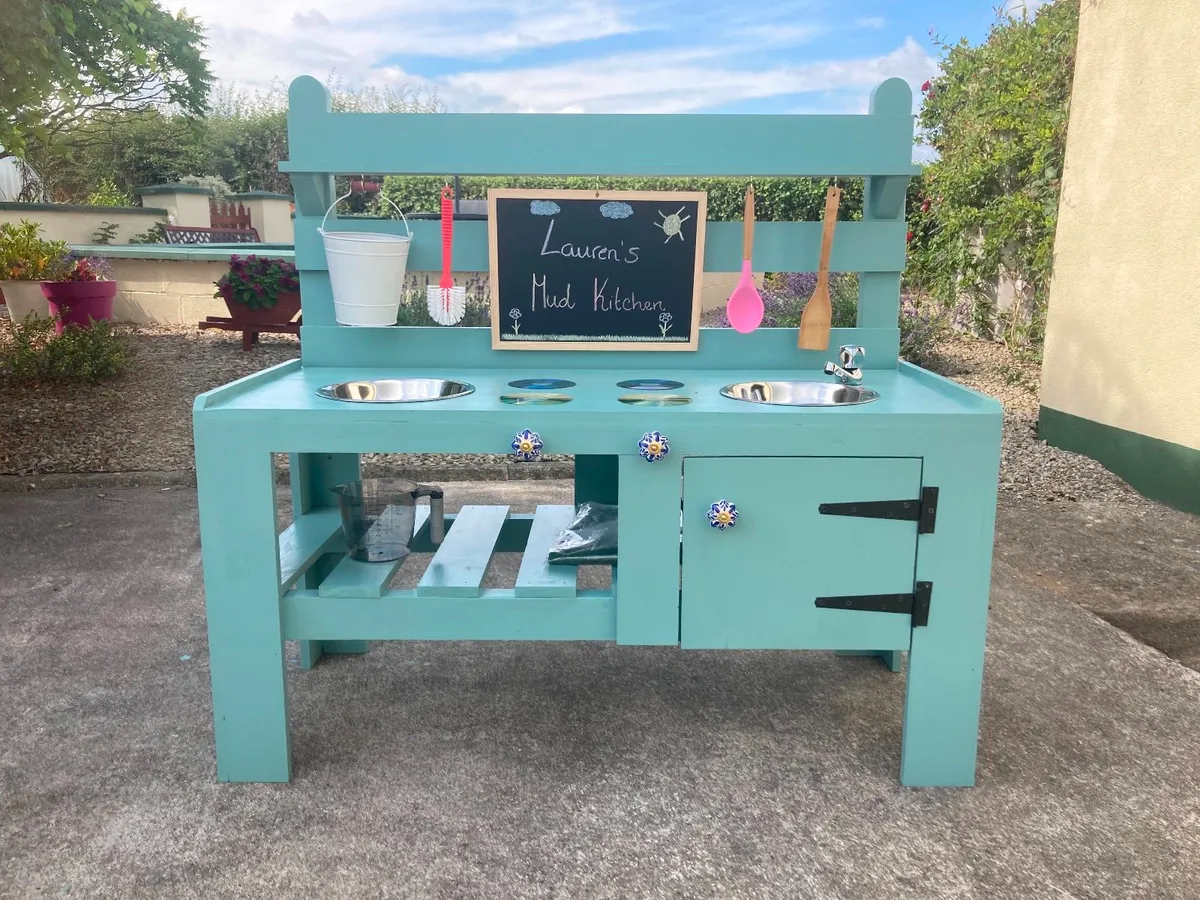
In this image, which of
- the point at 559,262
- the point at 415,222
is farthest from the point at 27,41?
the point at 559,262

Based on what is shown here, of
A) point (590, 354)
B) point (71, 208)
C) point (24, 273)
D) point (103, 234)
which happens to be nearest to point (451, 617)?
point (590, 354)

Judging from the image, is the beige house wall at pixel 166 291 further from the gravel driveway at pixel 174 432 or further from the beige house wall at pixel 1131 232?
the beige house wall at pixel 1131 232

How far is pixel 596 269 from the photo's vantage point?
2.46 metres

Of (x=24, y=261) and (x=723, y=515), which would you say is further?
(x=24, y=261)

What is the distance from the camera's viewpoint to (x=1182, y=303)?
4.21 m

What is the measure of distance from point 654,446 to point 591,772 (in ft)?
2.63

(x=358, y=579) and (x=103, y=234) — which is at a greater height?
(x=103, y=234)

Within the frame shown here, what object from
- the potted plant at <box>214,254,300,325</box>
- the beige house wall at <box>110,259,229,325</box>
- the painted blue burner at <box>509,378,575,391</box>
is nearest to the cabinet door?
the painted blue burner at <box>509,378,575,391</box>

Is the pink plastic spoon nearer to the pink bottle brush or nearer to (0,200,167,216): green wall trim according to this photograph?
the pink bottle brush

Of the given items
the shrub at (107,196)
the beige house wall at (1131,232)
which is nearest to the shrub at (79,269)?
the beige house wall at (1131,232)

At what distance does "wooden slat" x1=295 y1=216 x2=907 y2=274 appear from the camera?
8.08ft

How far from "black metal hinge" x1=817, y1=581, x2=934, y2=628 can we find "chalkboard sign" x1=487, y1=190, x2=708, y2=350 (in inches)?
32.7

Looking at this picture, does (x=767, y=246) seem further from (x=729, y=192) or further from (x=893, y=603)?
(x=729, y=192)

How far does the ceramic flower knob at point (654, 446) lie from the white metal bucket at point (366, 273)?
0.87 metres
